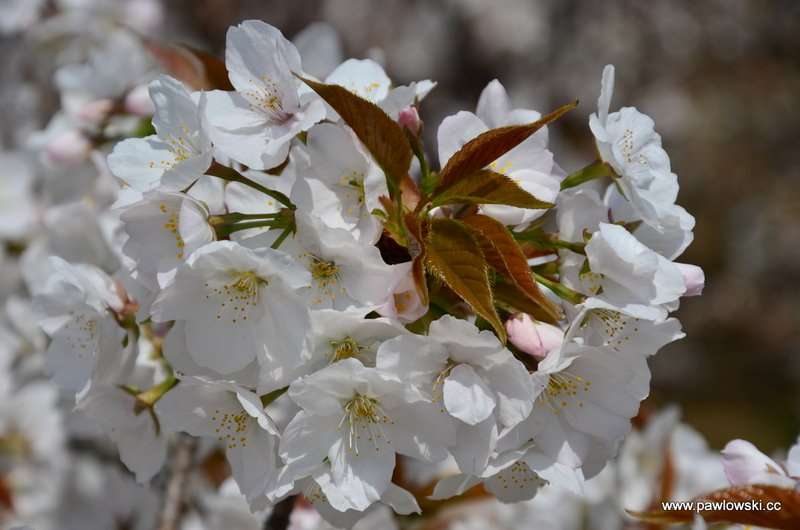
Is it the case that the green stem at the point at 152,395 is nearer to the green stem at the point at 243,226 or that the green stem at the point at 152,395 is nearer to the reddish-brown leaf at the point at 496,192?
the green stem at the point at 243,226

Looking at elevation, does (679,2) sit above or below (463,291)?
below

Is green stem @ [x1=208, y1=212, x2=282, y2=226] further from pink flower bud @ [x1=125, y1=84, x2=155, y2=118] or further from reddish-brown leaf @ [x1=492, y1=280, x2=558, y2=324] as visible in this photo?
pink flower bud @ [x1=125, y1=84, x2=155, y2=118]

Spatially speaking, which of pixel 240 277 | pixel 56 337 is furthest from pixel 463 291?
pixel 56 337

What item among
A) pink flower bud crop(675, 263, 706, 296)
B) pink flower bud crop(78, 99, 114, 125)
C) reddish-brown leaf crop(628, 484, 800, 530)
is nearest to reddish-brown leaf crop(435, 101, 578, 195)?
pink flower bud crop(675, 263, 706, 296)

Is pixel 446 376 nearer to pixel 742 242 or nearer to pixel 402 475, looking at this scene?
pixel 402 475

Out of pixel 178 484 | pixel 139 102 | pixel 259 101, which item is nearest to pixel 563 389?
pixel 259 101

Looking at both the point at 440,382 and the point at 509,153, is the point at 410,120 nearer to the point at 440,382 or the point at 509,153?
the point at 509,153

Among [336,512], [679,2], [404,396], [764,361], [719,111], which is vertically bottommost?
[764,361]

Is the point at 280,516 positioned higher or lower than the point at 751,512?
lower
